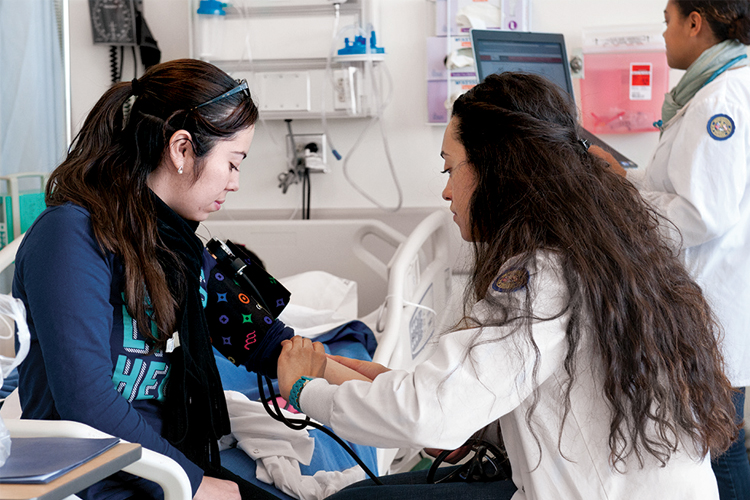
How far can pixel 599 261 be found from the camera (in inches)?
37.4

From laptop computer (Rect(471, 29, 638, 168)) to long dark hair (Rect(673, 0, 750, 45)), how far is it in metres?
0.45

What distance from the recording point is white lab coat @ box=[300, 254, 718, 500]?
919 millimetres

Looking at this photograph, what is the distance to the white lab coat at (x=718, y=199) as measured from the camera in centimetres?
161

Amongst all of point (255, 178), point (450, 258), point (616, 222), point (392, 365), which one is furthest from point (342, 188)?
point (616, 222)

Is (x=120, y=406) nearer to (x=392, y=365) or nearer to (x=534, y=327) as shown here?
(x=534, y=327)

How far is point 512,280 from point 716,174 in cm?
93

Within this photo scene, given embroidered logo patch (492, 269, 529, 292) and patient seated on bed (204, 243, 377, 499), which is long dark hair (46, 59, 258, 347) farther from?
embroidered logo patch (492, 269, 529, 292)

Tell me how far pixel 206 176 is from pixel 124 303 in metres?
0.27

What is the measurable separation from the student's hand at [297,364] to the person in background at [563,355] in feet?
0.41

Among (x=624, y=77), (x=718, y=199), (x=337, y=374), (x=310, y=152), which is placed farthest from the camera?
(x=310, y=152)

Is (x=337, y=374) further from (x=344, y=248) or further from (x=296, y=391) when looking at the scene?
(x=344, y=248)

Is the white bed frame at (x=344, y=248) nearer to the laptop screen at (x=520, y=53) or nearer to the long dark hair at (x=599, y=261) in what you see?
the laptop screen at (x=520, y=53)

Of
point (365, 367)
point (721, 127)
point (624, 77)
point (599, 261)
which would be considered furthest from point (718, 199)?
point (624, 77)

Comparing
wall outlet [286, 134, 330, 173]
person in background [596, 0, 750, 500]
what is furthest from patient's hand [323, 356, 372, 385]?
wall outlet [286, 134, 330, 173]
